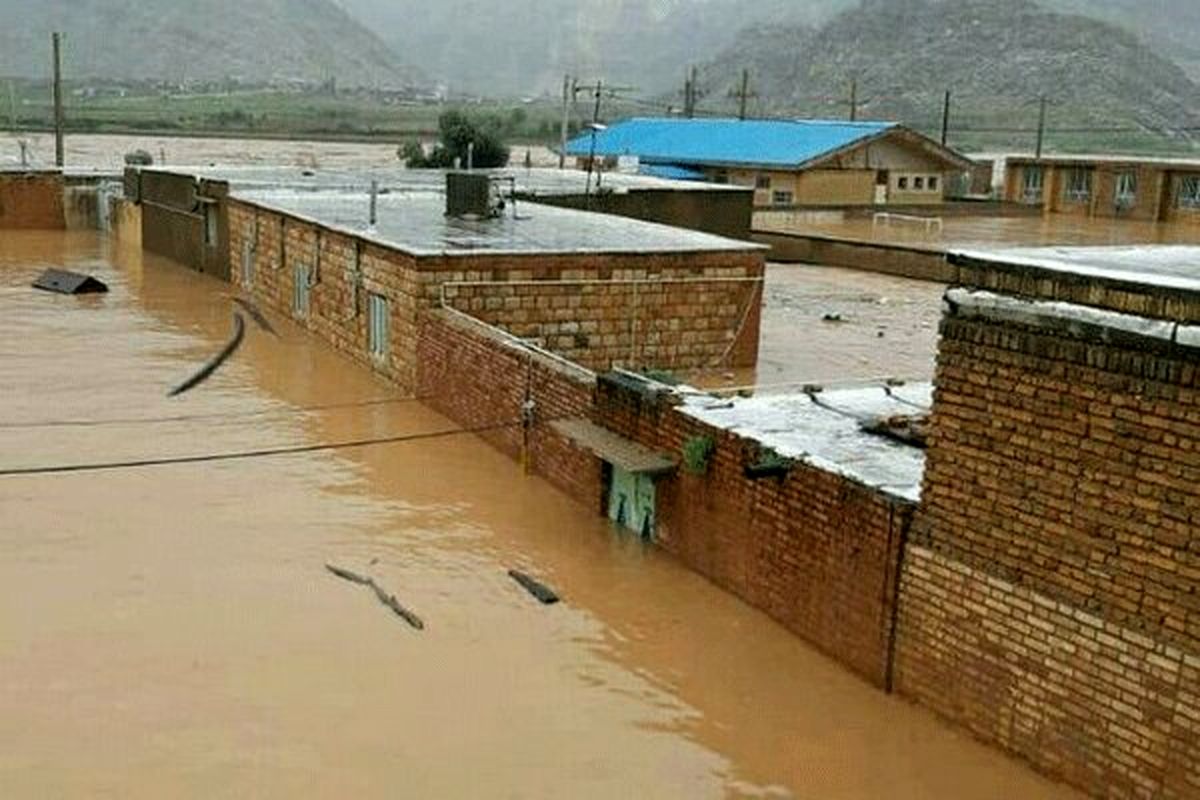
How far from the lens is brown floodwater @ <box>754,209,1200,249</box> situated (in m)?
40.1

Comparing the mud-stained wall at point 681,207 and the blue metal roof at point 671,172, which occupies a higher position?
the blue metal roof at point 671,172

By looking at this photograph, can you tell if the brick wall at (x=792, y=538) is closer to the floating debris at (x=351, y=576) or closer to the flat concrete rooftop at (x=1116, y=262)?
the flat concrete rooftop at (x=1116, y=262)

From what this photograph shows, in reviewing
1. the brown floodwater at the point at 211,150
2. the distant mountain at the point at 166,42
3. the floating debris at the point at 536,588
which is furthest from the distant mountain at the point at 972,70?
the floating debris at the point at 536,588

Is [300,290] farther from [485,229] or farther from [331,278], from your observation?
[485,229]

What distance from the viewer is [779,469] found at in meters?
10.8

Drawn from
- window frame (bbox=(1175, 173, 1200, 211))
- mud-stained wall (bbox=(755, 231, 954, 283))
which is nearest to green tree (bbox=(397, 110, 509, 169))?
mud-stained wall (bbox=(755, 231, 954, 283))

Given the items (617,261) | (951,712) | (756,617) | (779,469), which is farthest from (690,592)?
(617,261)

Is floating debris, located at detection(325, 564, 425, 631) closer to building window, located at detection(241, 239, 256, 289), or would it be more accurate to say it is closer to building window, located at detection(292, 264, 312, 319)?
building window, located at detection(292, 264, 312, 319)

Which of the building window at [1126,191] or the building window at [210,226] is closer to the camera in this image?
the building window at [210,226]

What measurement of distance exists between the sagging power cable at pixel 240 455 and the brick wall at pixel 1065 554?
7.05m

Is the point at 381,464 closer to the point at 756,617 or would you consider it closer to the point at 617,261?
the point at 617,261

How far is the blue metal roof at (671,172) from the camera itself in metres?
48.5

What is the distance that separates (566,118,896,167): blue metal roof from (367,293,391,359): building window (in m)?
24.8

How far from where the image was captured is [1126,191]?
47.3m
